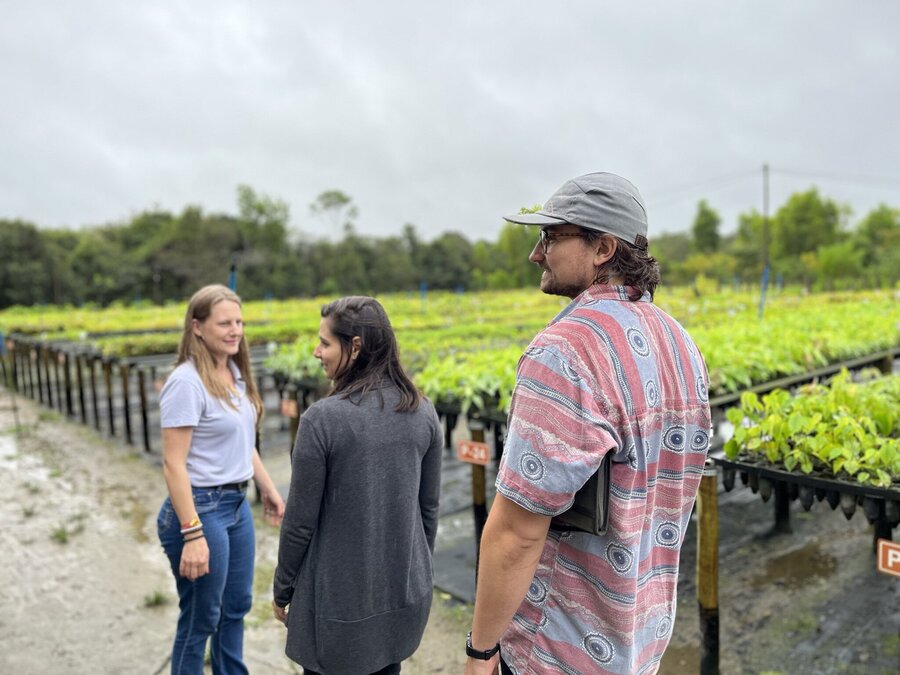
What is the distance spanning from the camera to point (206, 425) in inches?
89.7

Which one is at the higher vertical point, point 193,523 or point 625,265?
point 625,265

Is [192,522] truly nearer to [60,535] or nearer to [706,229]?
[60,535]

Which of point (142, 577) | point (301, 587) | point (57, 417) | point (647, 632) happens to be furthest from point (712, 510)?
point (57, 417)

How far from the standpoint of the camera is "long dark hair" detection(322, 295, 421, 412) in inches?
71.6

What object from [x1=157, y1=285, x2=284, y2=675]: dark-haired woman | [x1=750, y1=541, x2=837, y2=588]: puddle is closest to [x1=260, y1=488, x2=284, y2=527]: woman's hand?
[x1=157, y1=285, x2=284, y2=675]: dark-haired woman

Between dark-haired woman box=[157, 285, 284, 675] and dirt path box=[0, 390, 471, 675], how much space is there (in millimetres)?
913

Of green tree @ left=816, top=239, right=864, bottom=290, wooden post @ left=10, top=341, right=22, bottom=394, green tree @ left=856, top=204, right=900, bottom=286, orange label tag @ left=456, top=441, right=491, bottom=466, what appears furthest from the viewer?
green tree @ left=816, top=239, right=864, bottom=290

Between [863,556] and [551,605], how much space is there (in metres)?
3.87

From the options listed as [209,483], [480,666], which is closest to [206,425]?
[209,483]

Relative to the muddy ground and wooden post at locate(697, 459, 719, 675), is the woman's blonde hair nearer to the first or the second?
the muddy ground

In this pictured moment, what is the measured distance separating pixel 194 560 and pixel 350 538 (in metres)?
0.72

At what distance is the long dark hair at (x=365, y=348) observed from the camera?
71.6 inches

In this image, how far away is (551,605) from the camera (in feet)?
4.22

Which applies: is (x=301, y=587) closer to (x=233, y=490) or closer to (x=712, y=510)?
(x=233, y=490)
